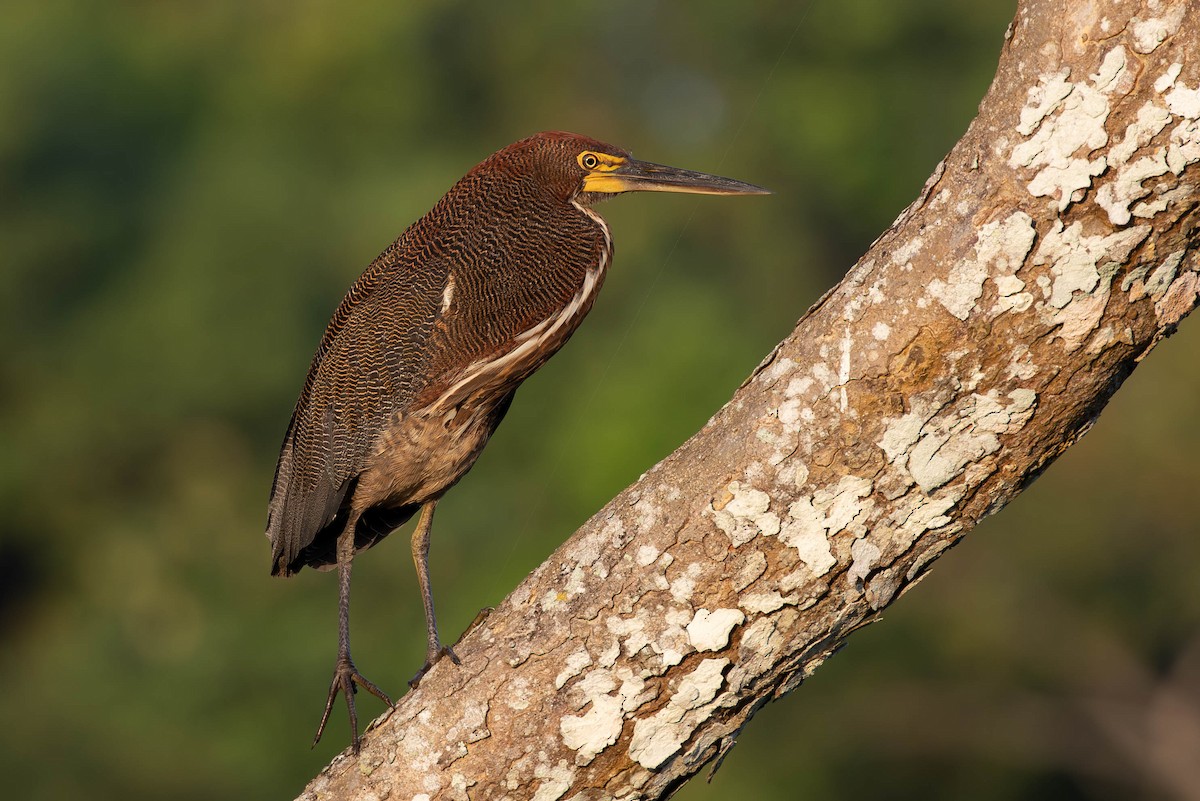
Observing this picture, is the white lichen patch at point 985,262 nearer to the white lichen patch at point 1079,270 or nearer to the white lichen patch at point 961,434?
the white lichen patch at point 1079,270

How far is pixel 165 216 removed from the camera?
437 inches

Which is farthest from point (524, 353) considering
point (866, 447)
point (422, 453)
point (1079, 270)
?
point (1079, 270)

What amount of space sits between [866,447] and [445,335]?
134cm

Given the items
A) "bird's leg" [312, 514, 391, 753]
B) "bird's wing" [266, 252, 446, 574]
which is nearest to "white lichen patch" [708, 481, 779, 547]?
"bird's leg" [312, 514, 391, 753]

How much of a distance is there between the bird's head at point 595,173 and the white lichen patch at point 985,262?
1393 mm

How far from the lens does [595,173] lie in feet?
11.6

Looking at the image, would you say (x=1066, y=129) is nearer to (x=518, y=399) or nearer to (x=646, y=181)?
(x=646, y=181)

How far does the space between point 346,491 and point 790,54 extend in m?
8.95

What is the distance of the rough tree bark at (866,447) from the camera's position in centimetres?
207

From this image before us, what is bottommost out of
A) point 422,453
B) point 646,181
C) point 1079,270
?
point 422,453

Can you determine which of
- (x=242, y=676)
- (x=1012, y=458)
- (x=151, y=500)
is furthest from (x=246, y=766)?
(x=1012, y=458)

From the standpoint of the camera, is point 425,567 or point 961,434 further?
point 425,567

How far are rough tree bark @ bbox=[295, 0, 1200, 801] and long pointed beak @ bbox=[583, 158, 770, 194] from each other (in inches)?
48.2

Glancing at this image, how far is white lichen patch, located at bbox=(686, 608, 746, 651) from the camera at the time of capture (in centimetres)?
235
